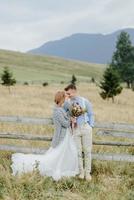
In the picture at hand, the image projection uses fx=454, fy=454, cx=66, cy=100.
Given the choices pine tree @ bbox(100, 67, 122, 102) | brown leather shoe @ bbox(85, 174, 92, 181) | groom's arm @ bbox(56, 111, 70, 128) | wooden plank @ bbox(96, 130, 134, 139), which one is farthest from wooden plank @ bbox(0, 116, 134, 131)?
pine tree @ bbox(100, 67, 122, 102)

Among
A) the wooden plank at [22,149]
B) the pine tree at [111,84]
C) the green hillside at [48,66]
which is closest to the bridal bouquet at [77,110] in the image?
the wooden plank at [22,149]

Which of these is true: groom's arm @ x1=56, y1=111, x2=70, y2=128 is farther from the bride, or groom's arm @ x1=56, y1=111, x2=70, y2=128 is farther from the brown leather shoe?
the brown leather shoe

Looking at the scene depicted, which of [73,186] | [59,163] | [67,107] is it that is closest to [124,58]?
[67,107]

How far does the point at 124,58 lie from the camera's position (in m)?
89.2

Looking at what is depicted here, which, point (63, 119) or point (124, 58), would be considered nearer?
point (63, 119)

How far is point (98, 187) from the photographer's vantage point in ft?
28.5

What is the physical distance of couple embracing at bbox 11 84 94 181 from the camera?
915 cm

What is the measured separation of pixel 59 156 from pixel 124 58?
8131 cm

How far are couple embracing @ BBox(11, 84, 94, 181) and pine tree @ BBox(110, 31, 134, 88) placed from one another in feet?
258

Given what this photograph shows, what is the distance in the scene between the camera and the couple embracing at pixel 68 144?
30.0 feet

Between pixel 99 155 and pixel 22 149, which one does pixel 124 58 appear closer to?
pixel 22 149

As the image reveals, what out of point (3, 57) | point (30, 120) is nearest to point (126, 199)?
point (30, 120)

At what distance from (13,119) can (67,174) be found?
2028mm

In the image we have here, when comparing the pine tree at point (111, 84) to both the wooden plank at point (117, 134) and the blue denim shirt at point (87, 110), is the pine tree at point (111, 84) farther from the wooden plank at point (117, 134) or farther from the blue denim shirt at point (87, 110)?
the blue denim shirt at point (87, 110)
